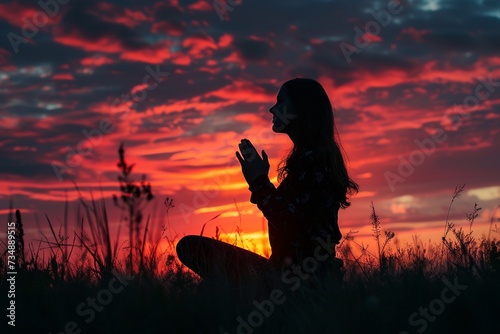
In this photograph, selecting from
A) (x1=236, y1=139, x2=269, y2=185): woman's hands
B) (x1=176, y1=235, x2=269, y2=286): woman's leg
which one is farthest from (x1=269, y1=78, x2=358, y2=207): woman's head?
(x1=176, y1=235, x2=269, y2=286): woman's leg

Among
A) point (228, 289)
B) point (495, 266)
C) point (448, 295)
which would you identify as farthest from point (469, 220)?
point (228, 289)

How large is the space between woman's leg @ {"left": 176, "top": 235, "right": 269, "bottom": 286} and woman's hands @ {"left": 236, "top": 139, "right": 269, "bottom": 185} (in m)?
0.71

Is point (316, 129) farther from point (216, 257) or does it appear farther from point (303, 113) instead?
point (216, 257)

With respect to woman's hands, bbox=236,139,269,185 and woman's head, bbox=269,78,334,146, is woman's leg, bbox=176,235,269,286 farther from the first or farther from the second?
woman's head, bbox=269,78,334,146

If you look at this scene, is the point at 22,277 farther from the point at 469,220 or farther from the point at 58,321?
the point at 469,220

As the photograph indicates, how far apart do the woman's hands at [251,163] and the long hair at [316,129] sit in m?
0.24

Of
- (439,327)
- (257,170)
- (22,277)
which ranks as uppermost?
(257,170)

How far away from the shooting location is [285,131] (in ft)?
20.6

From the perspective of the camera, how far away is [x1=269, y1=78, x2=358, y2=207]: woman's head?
6121 millimetres

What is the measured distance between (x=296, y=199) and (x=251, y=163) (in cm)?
57

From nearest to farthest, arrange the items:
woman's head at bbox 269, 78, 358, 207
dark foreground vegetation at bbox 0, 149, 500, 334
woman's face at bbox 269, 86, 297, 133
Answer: dark foreground vegetation at bbox 0, 149, 500, 334 < woman's head at bbox 269, 78, 358, 207 < woman's face at bbox 269, 86, 297, 133

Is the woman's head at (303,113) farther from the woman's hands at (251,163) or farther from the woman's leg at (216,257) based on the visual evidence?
the woman's leg at (216,257)

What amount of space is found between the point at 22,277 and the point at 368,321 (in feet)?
9.51

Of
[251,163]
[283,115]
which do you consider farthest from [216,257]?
[283,115]
